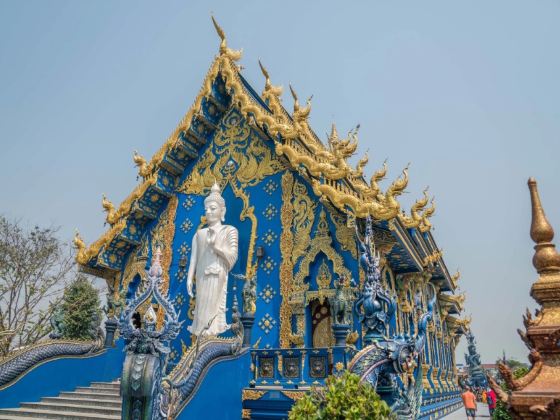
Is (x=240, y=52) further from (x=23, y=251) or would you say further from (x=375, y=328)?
(x=23, y=251)

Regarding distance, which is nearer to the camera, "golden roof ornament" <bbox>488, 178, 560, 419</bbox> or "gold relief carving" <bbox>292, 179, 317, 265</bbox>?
→ "golden roof ornament" <bbox>488, 178, 560, 419</bbox>

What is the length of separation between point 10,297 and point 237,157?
44.7 feet

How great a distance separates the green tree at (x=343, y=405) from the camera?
14.1 ft

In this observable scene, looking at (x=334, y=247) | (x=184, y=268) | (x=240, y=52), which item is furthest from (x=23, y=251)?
(x=334, y=247)

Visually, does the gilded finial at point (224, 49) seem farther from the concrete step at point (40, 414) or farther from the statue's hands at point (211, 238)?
the concrete step at point (40, 414)

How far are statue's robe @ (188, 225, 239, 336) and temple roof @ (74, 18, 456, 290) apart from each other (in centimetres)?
223

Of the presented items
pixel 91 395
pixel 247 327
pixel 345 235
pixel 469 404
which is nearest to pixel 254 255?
pixel 345 235

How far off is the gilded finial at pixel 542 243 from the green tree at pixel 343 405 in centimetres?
191

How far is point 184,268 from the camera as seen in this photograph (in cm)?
1185

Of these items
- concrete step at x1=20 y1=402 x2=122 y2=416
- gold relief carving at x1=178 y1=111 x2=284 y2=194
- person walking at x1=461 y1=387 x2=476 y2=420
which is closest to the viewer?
concrete step at x1=20 y1=402 x2=122 y2=416

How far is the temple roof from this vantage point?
9.27 metres

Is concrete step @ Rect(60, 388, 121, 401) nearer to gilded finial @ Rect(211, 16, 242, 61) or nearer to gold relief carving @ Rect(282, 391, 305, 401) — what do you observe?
gold relief carving @ Rect(282, 391, 305, 401)

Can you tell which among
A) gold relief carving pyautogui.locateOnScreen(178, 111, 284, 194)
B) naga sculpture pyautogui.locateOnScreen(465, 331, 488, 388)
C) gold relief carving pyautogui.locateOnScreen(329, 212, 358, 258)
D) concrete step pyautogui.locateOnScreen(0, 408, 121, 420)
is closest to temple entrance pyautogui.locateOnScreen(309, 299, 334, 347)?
gold relief carving pyautogui.locateOnScreen(329, 212, 358, 258)

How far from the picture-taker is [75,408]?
8.33m
